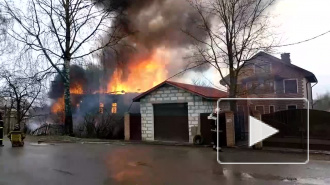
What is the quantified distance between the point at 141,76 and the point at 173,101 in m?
10.2

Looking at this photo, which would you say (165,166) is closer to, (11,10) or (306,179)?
(306,179)

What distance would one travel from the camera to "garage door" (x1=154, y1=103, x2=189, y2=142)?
18.1 meters

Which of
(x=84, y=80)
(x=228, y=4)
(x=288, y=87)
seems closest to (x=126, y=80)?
(x=84, y=80)

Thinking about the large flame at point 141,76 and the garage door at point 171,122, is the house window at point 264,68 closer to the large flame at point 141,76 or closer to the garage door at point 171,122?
the large flame at point 141,76

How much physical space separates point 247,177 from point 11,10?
69.3 feet

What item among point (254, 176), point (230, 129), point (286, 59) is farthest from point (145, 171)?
point (286, 59)

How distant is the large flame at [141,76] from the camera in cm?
2759

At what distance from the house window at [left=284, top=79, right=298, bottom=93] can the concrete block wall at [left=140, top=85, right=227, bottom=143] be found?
1692 cm

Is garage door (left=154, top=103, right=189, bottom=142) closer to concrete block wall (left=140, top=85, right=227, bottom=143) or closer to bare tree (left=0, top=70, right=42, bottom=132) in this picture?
concrete block wall (left=140, top=85, right=227, bottom=143)

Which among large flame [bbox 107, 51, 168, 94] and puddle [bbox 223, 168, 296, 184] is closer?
puddle [bbox 223, 168, 296, 184]

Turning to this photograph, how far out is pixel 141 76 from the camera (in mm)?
28125

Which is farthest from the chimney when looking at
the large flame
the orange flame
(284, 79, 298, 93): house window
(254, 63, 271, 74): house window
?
the orange flame

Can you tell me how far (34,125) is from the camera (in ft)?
108

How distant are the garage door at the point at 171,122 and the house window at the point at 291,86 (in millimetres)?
17323
